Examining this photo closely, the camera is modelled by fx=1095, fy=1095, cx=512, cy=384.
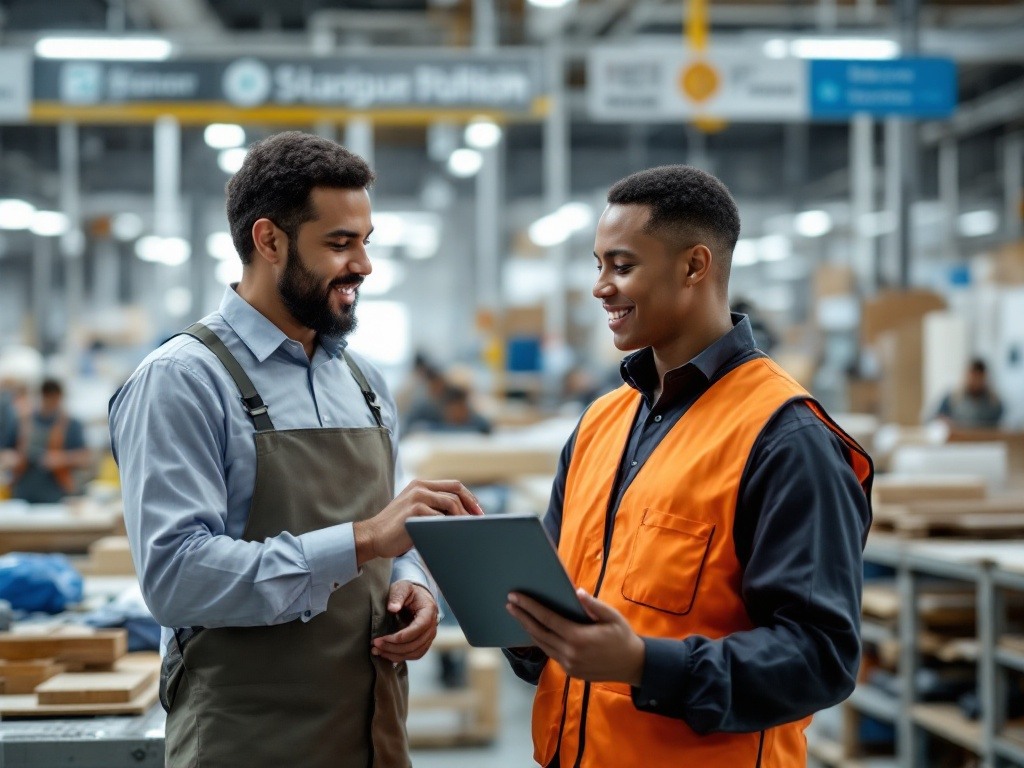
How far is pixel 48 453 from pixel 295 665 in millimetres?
7494

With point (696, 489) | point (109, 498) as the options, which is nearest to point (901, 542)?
point (696, 489)

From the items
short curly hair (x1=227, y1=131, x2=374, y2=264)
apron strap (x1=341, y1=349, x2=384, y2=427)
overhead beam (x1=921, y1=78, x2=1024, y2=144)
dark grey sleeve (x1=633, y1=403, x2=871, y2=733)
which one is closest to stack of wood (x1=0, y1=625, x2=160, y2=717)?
apron strap (x1=341, y1=349, x2=384, y2=427)

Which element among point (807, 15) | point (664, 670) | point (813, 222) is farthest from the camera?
point (813, 222)

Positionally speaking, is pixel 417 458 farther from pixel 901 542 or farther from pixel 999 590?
pixel 999 590

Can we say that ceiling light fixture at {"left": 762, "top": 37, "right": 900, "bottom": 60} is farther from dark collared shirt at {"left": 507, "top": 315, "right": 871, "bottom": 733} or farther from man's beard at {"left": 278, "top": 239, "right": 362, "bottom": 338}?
dark collared shirt at {"left": 507, "top": 315, "right": 871, "bottom": 733}

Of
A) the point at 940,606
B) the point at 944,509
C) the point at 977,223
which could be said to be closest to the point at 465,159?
the point at 944,509

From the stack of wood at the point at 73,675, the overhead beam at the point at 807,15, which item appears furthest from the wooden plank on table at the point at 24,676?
the overhead beam at the point at 807,15

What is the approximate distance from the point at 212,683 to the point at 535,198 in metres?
20.3

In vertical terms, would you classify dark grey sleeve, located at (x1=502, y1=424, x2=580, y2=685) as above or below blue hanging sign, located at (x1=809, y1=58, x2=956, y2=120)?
below

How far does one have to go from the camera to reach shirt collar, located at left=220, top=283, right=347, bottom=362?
6.70ft

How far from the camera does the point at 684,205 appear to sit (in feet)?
6.23

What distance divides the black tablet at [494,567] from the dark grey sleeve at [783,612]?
0.65 ft

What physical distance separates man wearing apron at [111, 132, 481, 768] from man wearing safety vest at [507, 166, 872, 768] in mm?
294

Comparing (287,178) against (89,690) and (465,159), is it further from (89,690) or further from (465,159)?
(465,159)
